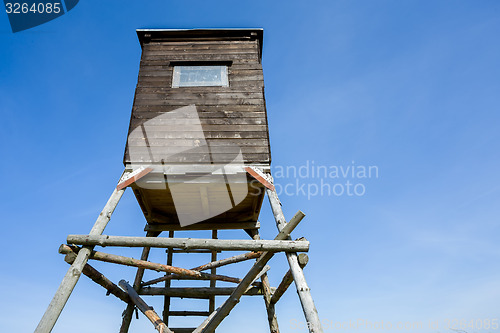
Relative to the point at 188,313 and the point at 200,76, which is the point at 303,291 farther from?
the point at 200,76

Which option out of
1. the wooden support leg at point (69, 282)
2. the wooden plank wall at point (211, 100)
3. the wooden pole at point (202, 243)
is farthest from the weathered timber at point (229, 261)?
the wooden support leg at point (69, 282)

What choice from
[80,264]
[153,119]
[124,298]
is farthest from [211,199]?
[80,264]

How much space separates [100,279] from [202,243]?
6.23 ft

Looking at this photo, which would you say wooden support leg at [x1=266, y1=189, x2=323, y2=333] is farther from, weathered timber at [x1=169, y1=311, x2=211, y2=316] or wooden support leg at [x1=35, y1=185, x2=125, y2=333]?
weathered timber at [x1=169, y1=311, x2=211, y2=316]

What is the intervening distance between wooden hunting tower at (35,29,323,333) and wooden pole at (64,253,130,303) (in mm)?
19

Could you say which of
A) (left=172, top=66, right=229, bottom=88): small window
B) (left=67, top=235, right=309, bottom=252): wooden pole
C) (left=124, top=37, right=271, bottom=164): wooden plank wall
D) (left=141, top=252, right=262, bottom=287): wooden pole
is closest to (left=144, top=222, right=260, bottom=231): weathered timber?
(left=141, top=252, right=262, bottom=287): wooden pole

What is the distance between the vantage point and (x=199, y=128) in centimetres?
623

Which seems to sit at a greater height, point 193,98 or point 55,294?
point 193,98

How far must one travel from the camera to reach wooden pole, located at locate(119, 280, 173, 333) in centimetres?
545

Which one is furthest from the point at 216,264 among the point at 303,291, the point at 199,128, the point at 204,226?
the point at 303,291

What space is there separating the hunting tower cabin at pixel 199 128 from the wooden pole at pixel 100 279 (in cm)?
145

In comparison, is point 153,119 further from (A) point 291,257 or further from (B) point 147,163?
(A) point 291,257

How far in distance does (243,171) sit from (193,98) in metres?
1.78

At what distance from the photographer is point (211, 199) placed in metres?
6.92
